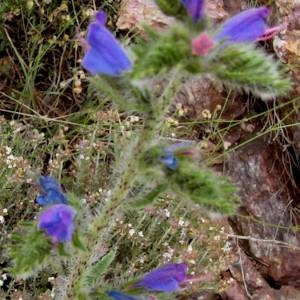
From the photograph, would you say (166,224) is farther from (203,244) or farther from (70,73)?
(70,73)

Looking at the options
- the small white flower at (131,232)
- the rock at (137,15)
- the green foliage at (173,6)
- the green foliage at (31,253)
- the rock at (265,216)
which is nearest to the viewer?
the green foliage at (173,6)

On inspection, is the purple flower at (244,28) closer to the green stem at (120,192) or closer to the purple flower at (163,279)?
the green stem at (120,192)

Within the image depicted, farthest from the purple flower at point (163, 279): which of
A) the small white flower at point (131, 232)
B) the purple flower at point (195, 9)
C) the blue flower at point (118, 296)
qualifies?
the small white flower at point (131, 232)

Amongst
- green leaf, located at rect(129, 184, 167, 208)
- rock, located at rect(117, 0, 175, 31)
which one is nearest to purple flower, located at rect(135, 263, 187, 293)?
green leaf, located at rect(129, 184, 167, 208)

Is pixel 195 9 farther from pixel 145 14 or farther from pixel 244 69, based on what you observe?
pixel 145 14

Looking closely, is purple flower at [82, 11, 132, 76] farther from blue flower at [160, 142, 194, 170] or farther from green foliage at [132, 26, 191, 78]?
blue flower at [160, 142, 194, 170]
